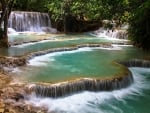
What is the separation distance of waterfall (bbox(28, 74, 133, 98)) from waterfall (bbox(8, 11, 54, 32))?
16.7 metres

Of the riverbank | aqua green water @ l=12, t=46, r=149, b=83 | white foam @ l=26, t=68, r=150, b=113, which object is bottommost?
white foam @ l=26, t=68, r=150, b=113

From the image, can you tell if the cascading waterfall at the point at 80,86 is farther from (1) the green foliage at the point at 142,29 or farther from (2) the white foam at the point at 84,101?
(1) the green foliage at the point at 142,29

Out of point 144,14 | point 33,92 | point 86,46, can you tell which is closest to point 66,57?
point 86,46

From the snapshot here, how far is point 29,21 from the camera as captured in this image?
85.7 ft

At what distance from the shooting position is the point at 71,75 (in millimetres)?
10133

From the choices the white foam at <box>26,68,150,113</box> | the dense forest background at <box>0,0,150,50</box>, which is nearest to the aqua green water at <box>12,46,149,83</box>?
the white foam at <box>26,68,150,113</box>

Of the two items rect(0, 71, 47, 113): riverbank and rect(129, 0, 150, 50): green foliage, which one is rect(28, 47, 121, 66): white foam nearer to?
rect(129, 0, 150, 50): green foliage

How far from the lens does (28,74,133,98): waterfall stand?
8.74m

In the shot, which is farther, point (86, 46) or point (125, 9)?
point (86, 46)

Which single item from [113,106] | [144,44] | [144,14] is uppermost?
[144,14]

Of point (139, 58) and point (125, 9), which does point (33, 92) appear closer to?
point (125, 9)

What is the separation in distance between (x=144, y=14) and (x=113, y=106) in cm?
719

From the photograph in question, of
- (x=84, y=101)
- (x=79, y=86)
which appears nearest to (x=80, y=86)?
(x=79, y=86)

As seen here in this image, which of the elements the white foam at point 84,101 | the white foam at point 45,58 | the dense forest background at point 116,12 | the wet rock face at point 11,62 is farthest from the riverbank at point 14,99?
the dense forest background at point 116,12
